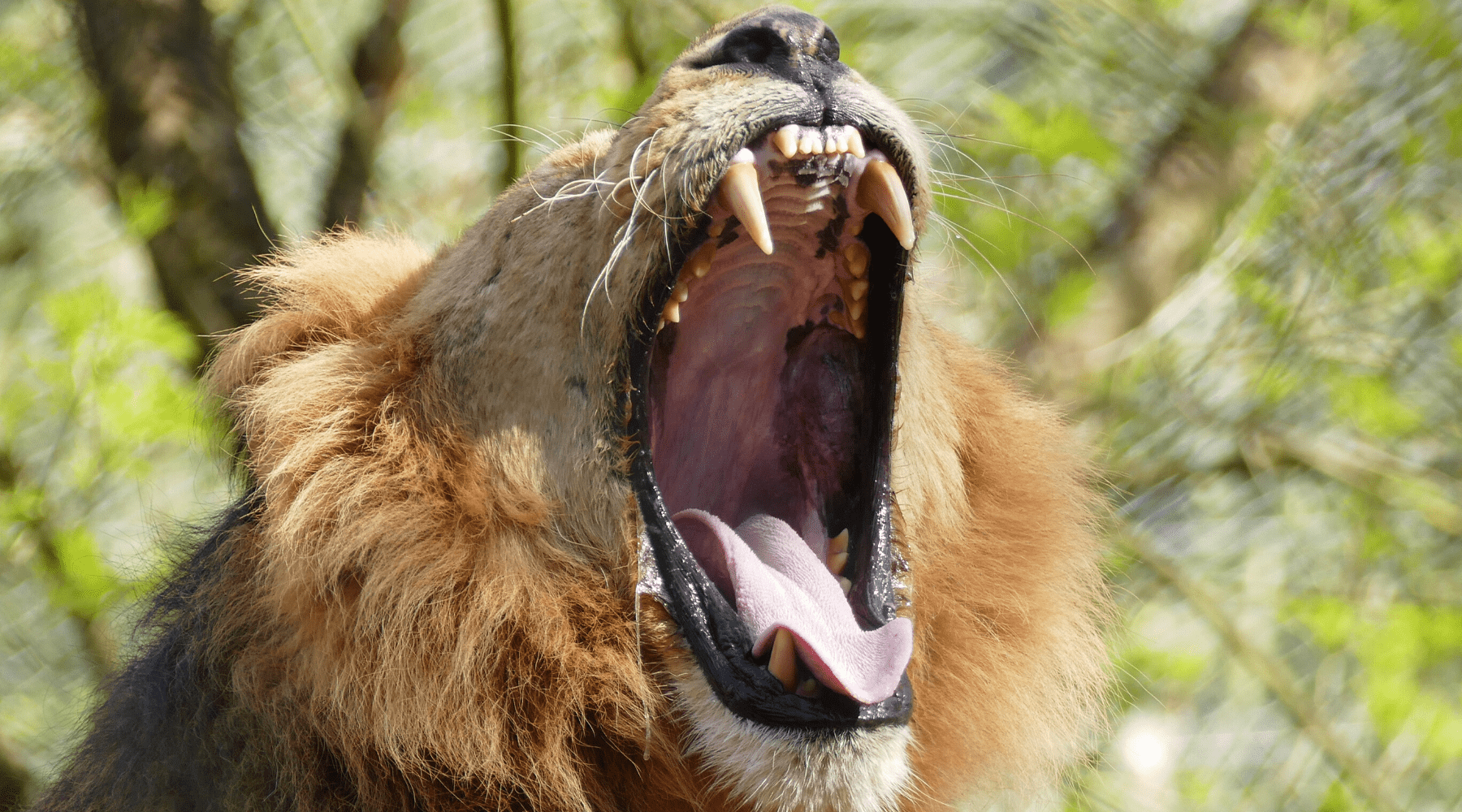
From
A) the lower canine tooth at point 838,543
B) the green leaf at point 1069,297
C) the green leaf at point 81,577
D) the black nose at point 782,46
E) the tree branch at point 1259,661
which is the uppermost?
the black nose at point 782,46

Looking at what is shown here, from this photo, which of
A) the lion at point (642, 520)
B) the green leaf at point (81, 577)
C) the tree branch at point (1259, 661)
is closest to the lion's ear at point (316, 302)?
the lion at point (642, 520)

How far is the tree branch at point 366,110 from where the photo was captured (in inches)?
217

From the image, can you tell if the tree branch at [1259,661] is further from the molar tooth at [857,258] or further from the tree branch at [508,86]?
the tree branch at [508,86]

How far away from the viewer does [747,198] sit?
2.43m

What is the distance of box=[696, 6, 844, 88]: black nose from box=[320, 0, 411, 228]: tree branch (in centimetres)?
327

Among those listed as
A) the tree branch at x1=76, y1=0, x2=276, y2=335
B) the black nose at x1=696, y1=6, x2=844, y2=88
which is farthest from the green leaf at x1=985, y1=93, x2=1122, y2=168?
the tree branch at x1=76, y1=0, x2=276, y2=335

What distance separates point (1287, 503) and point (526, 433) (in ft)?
13.5

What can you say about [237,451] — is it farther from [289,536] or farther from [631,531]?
[631,531]

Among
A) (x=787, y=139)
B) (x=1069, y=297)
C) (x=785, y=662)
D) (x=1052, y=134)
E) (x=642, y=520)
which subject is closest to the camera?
(x=785, y=662)

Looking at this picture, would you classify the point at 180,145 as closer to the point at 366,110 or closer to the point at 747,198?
the point at 366,110

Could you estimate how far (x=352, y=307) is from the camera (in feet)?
9.86

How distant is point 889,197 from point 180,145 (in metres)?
3.70

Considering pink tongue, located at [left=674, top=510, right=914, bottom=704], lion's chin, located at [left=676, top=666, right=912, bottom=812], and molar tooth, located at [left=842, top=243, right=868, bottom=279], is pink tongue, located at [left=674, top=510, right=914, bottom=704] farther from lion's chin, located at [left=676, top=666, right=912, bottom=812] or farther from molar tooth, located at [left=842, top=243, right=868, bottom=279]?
molar tooth, located at [left=842, top=243, right=868, bottom=279]

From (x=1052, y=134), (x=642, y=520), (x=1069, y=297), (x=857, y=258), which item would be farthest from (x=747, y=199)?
(x=1069, y=297)
